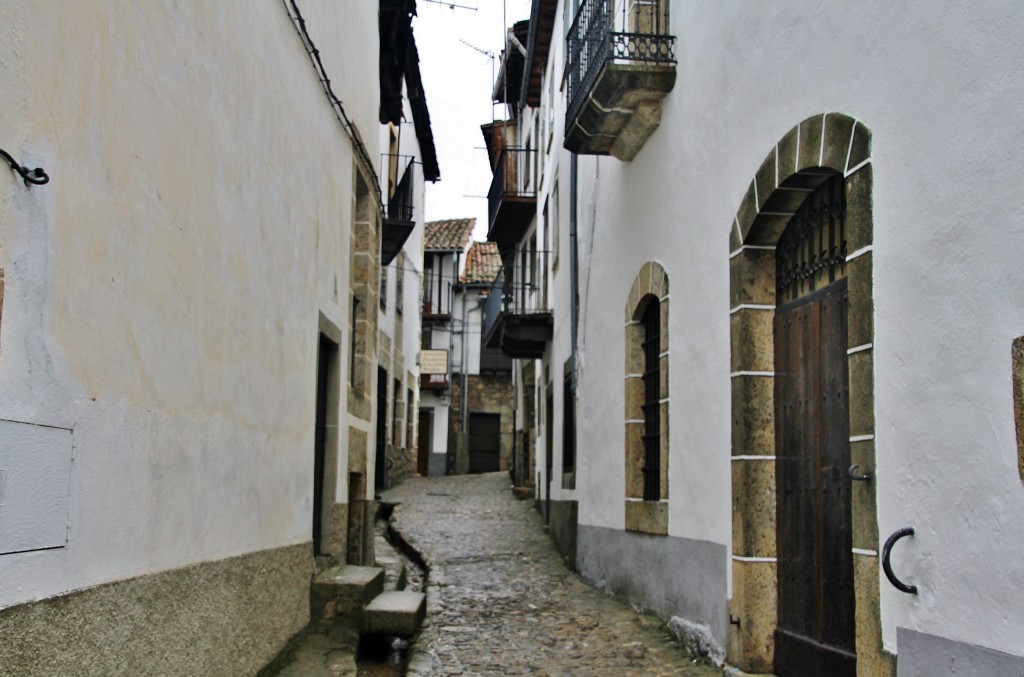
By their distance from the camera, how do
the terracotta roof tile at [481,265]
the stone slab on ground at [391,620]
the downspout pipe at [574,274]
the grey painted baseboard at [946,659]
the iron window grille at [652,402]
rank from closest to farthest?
the grey painted baseboard at [946,659] < the stone slab on ground at [391,620] < the iron window grille at [652,402] < the downspout pipe at [574,274] < the terracotta roof tile at [481,265]

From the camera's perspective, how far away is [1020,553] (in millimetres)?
3352

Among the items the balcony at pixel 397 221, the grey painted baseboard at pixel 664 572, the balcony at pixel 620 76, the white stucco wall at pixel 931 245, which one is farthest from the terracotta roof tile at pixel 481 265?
the white stucco wall at pixel 931 245

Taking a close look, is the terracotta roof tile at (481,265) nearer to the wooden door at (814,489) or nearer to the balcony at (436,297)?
the balcony at (436,297)

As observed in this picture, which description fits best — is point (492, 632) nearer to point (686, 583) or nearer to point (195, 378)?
point (686, 583)

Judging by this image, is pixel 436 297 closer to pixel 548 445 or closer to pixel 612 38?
pixel 548 445

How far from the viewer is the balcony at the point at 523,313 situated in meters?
15.0

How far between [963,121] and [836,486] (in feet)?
6.83

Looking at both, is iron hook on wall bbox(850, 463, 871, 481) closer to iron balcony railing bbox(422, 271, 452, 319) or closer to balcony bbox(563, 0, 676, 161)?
balcony bbox(563, 0, 676, 161)

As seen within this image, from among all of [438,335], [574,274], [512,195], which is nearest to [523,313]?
[512,195]

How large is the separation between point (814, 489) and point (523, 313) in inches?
384

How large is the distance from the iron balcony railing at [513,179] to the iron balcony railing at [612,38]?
303 inches

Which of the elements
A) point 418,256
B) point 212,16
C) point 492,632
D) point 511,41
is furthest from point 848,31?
point 418,256

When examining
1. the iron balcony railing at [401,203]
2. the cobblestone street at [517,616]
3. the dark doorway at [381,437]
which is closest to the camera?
the cobblestone street at [517,616]

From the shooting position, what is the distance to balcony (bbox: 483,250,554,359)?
589 inches
